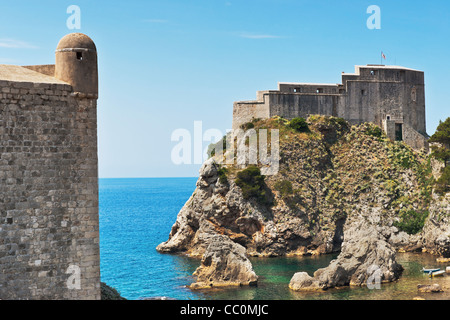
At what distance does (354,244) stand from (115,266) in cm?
2350

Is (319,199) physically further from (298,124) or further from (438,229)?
(438,229)

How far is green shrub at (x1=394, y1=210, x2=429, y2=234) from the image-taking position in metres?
57.2

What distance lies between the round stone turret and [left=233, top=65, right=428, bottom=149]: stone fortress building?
48.8 metres

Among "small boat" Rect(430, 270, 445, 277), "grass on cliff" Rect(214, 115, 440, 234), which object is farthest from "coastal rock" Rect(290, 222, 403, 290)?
"grass on cliff" Rect(214, 115, 440, 234)

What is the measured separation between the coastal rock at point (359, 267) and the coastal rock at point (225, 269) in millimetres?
3555

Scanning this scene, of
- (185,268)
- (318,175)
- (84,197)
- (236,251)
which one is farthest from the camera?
(318,175)

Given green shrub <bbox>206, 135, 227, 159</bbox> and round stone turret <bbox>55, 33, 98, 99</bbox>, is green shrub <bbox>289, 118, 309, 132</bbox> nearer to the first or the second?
green shrub <bbox>206, 135, 227, 159</bbox>

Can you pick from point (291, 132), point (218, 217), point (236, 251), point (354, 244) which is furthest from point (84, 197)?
point (291, 132)

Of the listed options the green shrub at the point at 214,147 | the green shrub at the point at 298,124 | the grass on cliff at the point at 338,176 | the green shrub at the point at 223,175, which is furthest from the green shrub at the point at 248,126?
the green shrub at the point at 223,175

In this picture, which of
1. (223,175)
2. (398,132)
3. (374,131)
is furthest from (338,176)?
(223,175)

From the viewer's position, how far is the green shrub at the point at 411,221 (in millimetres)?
57219

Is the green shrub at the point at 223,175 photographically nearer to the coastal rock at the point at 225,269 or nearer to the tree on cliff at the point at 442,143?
the coastal rock at the point at 225,269

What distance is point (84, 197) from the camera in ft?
42.9
